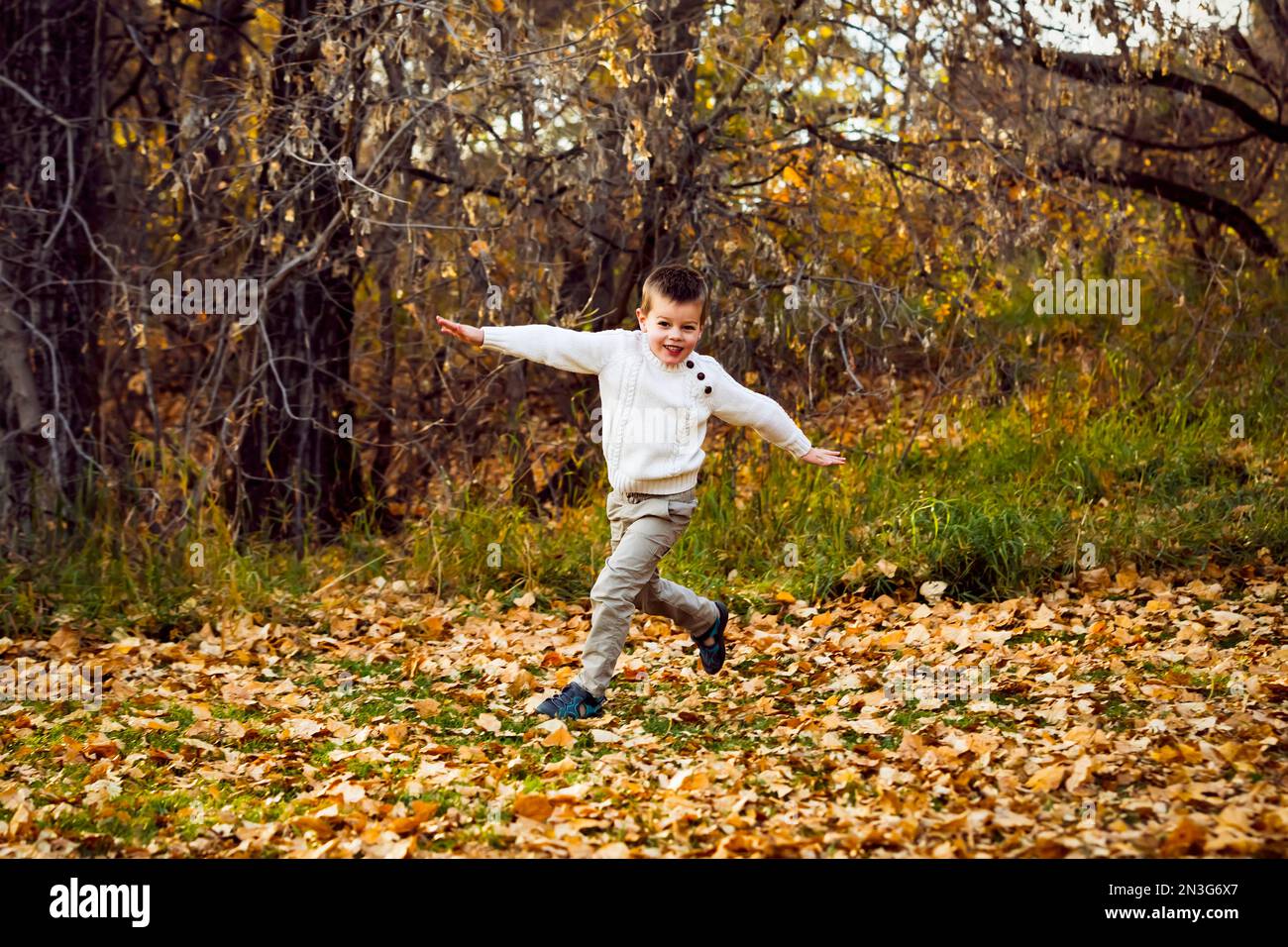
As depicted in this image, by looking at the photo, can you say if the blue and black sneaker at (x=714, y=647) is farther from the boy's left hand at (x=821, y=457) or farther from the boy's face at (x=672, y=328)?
the boy's face at (x=672, y=328)

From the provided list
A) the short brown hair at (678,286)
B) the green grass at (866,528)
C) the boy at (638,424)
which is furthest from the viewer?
the green grass at (866,528)

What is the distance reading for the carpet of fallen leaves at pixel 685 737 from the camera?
148 inches

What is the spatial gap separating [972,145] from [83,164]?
5.37 metres

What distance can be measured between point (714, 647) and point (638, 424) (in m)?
1.13

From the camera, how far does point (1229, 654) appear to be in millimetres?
5461

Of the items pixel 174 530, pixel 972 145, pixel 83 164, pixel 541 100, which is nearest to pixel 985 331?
pixel 972 145

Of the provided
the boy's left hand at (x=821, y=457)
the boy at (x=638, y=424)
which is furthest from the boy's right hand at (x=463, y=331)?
the boy's left hand at (x=821, y=457)

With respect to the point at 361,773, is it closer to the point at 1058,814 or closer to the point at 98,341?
the point at 1058,814

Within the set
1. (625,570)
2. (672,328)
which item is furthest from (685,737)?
(672,328)

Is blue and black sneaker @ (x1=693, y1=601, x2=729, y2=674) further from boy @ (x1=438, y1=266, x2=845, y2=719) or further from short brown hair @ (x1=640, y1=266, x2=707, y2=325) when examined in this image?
short brown hair @ (x1=640, y1=266, x2=707, y2=325)

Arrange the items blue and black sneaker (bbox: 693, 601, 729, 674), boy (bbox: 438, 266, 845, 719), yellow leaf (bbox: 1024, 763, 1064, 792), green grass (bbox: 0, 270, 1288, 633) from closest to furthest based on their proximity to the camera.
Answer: yellow leaf (bbox: 1024, 763, 1064, 792) < boy (bbox: 438, 266, 845, 719) < blue and black sneaker (bbox: 693, 601, 729, 674) < green grass (bbox: 0, 270, 1288, 633)

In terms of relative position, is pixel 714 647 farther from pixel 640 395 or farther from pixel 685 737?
pixel 640 395

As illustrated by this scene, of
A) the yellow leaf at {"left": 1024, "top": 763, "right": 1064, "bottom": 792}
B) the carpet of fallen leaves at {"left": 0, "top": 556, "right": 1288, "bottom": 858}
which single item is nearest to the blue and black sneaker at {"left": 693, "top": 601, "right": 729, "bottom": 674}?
the carpet of fallen leaves at {"left": 0, "top": 556, "right": 1288, "bottom": 858}

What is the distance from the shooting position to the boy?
16.6 feet
